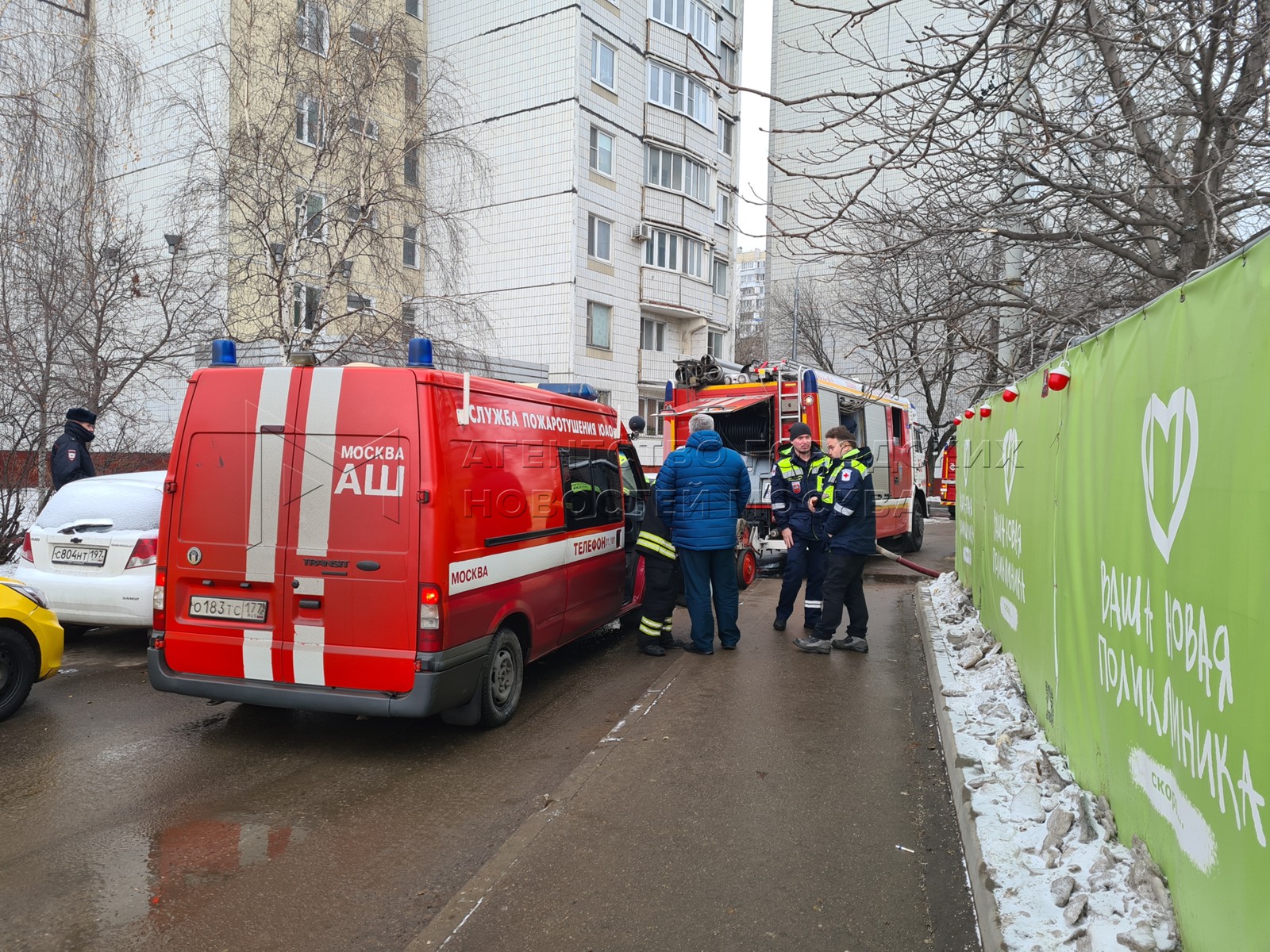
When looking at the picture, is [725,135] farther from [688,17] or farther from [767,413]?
[767,413]

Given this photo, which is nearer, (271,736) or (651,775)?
(651,775)

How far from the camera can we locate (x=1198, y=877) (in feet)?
7.97

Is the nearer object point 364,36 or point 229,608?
point 229,608

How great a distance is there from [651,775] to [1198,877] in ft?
9.41

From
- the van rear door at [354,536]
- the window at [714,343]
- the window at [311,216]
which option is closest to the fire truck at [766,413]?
the window at [311,216]

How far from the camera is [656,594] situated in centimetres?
773

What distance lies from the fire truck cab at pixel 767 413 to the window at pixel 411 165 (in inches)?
220

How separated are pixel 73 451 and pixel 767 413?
8889 mm

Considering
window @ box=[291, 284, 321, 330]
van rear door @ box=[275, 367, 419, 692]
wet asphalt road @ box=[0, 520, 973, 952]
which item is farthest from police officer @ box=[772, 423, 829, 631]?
window @ box=[291, 284, 321, 330]

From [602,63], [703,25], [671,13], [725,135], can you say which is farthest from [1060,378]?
[725,135]

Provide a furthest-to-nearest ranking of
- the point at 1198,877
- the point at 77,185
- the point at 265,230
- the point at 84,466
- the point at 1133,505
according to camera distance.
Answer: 1. the point at 265,230
2. the point at 77,185
3. the point at 84,466
4. the point at 1133,505
5. the point at 1198,877

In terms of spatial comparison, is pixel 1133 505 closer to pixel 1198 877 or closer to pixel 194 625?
pixel 1198 877

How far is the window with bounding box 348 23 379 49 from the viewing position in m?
14.1

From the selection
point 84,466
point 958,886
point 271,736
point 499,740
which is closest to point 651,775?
point 499,740
